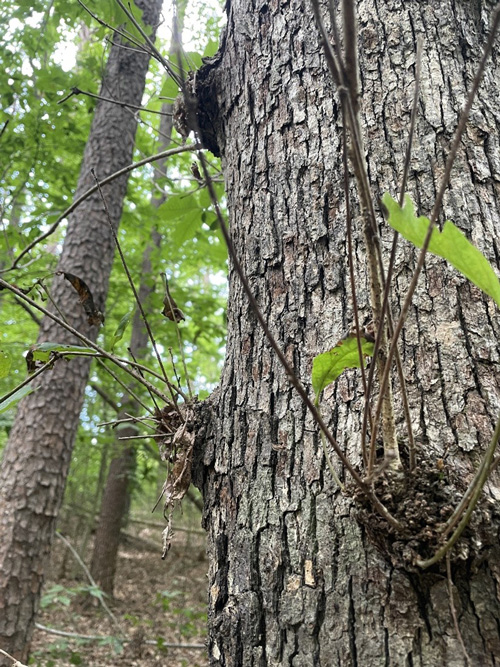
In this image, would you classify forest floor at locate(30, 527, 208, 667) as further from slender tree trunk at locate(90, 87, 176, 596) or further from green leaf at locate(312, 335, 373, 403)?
green leaf at locate(312, 335, 373, 403)

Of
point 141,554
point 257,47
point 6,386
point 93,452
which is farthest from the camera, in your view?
point 141,554

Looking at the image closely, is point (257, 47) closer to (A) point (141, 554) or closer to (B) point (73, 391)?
(B) point (73, 391)

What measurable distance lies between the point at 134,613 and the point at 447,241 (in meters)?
7.66

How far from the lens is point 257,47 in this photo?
125 cm

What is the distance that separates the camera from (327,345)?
3.10ft

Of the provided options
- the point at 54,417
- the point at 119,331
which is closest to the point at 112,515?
the point at 54,417

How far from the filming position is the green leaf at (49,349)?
115cm

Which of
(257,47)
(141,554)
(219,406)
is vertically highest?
(257,47)

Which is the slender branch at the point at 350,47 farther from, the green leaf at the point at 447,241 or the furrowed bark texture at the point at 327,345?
the furrowed bark texture at the point at 327,345

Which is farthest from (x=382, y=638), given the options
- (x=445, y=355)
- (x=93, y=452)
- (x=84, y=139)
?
(x=93, y=452)

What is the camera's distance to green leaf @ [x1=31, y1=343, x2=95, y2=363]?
1154mm

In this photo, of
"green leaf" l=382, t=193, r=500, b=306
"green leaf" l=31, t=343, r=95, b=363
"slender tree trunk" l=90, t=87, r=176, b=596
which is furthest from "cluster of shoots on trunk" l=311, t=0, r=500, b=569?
"slender tree trunk" l=90, t=87, r=176, b=596

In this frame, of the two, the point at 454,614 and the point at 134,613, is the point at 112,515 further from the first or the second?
the point at 454,614

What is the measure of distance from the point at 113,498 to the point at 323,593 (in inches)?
290
